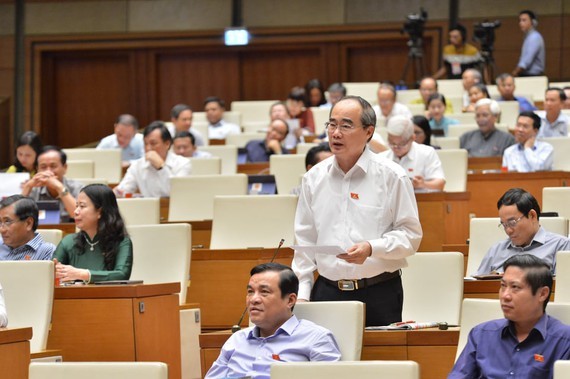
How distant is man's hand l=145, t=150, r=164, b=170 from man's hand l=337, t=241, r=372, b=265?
13.0ft

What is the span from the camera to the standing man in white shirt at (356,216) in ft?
12.6

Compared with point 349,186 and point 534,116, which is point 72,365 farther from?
point 534,116

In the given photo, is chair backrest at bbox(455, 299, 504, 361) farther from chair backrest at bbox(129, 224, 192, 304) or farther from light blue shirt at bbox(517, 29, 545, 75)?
light blue shirt at bbox(517, 29, 545, 75)

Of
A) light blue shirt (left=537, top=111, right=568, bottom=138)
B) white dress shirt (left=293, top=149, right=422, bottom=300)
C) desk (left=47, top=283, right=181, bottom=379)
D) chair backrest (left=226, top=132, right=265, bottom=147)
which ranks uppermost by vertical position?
light blue shirt (left=537, top=111, right=568, bottom=138)

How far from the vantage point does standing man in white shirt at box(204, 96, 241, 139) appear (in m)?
10.9

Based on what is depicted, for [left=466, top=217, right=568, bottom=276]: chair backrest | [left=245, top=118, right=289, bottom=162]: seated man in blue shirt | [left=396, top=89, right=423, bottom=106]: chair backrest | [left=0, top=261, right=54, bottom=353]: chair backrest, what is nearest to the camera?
[left=0, top=261, right=54, bottom=353]: chair backrest

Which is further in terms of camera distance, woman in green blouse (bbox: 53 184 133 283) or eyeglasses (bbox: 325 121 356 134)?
woman in green blouse (bbox: 53 184 133 283)

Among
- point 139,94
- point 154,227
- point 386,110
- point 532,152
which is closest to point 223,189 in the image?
point 154,227

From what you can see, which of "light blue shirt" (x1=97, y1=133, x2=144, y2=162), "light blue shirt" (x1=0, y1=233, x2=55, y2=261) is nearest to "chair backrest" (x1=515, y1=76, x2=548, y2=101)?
"light blue shirt" (x1=97, y1=133, x2=144, y2=162)

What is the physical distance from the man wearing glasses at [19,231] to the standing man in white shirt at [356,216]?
1.55m

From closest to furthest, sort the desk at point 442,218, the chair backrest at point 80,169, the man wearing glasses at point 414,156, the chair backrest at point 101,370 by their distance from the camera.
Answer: the chair backrest at point 101,370, the desk at point 442,218, the man wearing glasses at point 414,156, the chair backrest at point 80,169

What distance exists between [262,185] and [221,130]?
3.85 metres

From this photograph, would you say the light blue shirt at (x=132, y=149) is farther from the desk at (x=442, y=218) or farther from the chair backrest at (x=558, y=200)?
the chair backrest at (x=558, y=200)

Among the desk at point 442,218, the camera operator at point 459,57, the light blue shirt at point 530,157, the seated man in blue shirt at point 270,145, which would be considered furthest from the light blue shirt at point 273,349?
the camera operator at point 459,57
